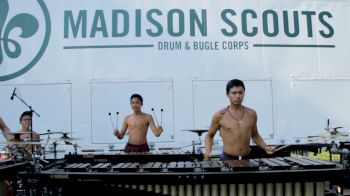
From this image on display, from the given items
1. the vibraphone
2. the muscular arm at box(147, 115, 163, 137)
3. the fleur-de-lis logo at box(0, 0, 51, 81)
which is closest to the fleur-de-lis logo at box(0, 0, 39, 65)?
the fleur-de-lis logo at box(0, 0, 51, 81)

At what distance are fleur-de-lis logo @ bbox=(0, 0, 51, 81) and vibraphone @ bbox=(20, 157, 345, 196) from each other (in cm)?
368

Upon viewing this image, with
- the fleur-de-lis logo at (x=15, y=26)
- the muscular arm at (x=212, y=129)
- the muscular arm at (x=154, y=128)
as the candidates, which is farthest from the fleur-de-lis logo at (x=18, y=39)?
the muscular arm at (x=212, y=129)

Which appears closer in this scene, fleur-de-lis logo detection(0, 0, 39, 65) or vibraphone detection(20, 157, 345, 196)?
vibraphone detection(20, 157, 345, 196)

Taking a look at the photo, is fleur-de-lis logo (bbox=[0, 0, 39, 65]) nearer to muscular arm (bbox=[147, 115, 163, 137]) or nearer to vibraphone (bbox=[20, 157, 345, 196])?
muscular arm (bbox=[147, 115, 163, 137])

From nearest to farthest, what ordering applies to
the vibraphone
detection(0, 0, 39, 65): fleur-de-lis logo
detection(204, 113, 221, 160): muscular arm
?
the vibraphone
detection(204, 113, 221, 160): muscular arm
detection(0, 0, 39, 65): fleur-de-lis logo

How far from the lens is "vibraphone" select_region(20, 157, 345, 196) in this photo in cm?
366

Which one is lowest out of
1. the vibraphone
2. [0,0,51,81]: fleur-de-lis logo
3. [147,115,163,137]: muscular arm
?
the vibraphone

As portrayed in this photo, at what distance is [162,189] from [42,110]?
12.7 ft

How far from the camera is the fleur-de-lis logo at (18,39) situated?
282 inches

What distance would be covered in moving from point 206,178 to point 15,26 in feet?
16.3

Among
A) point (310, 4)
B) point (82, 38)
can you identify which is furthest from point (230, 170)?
point (310, 4)

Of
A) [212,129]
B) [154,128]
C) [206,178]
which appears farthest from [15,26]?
[206,178]

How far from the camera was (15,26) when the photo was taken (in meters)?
7.19

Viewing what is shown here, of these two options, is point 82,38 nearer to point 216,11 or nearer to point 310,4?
point 216,11
